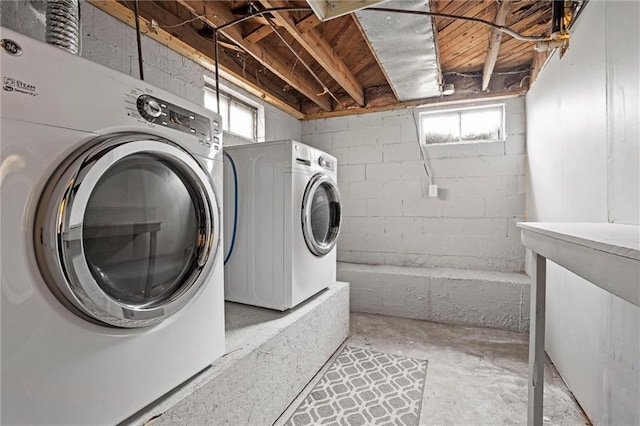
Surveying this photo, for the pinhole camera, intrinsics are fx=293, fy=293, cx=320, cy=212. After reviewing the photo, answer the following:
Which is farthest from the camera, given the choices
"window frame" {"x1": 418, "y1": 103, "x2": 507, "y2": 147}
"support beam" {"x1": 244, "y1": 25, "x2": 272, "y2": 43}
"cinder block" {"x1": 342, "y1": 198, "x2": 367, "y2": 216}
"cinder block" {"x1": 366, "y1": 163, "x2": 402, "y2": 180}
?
"cinder block" {"x1": 342, "y1": 198, "x2": 367, "y2": 216}

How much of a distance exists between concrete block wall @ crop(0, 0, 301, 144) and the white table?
214 cm

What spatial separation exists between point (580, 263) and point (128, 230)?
4.04 feet

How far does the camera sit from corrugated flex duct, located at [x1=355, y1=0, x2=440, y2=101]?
173 centimetres

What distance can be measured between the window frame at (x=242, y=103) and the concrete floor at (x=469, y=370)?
2.07 m

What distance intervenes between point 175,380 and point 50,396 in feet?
1.19

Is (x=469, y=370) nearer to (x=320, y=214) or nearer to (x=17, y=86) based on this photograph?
(x=320, y=214)

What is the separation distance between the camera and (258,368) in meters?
1.34

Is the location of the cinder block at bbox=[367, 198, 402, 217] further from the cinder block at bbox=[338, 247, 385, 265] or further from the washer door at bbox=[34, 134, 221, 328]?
the washer door at bbox=[34, 134, 221, 328]

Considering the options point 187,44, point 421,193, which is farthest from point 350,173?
point 187,44

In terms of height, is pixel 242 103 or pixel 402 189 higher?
pixel 242 103

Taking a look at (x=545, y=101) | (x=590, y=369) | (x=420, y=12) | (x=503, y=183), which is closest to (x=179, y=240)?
(x=420, y=12)

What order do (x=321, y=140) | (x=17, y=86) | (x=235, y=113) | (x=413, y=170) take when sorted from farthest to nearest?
1. (x=321, y=140)
2. (x=413, y=170)
3. (x=235, y=113)
4. (x=17, y=86)

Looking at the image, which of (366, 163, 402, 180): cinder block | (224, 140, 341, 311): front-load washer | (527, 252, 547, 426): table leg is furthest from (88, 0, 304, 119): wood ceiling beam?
(527, 252, 547, 426): table leg

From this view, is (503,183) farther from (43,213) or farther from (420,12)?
(43,213)
